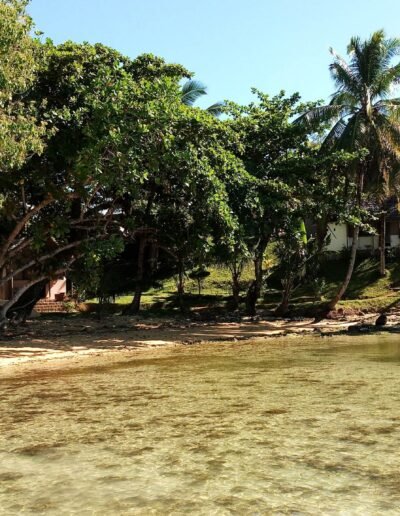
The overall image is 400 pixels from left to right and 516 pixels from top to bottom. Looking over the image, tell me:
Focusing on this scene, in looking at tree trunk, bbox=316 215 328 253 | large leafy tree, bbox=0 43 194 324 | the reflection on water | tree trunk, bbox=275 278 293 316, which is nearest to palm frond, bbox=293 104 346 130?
tree trunk, bbox=316 215 328 253

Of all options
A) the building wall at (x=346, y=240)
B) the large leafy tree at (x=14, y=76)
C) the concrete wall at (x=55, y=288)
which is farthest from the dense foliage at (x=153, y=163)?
the building wall at (x=346, y=240)

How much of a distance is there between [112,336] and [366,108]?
13.5 metres

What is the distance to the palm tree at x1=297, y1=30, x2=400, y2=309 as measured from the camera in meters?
21.8

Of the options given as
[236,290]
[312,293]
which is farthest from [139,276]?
[312,293]

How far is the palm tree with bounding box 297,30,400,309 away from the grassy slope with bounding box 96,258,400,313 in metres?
2.94

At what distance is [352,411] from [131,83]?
10.9m

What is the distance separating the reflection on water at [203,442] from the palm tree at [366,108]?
1312cm

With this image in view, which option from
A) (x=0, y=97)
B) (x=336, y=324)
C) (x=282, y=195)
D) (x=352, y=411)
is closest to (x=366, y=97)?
(x=282, y=195)

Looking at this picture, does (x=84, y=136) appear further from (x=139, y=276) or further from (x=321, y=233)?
(x=321, y=233)

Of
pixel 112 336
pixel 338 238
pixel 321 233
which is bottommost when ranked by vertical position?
pixel 112 336

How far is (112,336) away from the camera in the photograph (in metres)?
17.8

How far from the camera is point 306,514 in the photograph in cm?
403

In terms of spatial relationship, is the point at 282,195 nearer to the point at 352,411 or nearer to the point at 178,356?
the point at 178,356

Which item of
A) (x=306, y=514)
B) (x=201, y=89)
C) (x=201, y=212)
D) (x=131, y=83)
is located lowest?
(x=306, y=514)
